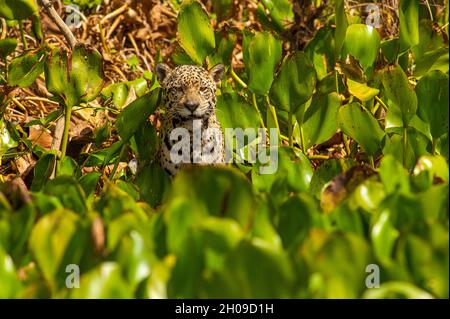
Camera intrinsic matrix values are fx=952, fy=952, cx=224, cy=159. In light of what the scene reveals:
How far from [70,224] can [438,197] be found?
1297 millimetres

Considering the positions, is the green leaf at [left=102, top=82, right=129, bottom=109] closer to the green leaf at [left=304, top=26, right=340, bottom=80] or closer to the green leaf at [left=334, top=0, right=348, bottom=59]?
the green leaf at [left=304, top=26, right=340, bottom=80]

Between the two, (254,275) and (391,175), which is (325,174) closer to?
(391,175)

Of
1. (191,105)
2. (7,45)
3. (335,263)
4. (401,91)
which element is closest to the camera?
(335,263)

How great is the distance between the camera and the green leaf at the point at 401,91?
4824mm

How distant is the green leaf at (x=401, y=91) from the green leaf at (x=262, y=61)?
763mm

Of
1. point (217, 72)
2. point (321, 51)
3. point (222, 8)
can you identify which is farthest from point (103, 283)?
point (222, 8)

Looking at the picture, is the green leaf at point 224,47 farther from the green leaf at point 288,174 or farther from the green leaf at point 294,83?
the green leaf at point 288,174

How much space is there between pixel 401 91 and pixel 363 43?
104 centimetres

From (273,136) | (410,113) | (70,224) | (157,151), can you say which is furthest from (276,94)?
(70,224)

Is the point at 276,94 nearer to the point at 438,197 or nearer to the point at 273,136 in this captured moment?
the point at 273,136

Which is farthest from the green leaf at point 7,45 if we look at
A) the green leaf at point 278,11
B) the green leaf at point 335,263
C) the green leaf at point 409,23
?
the green leaf at point 335,263

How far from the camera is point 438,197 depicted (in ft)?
11.1

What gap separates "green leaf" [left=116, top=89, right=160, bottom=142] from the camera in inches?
196

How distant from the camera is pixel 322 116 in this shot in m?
5.41
